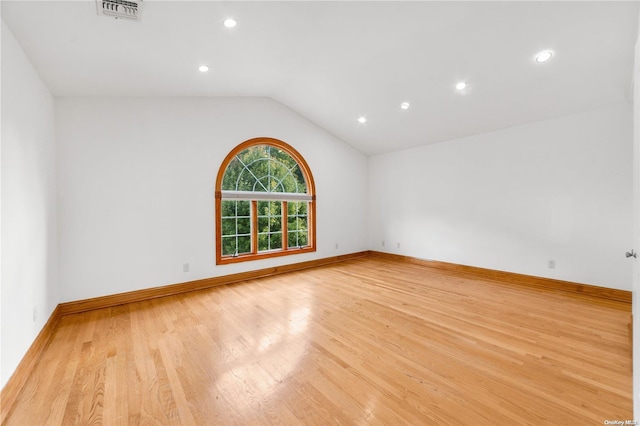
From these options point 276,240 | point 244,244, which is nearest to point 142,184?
point 244,244

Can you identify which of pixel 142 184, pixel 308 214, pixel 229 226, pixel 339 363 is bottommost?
pixel 339 363

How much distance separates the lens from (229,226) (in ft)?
14.0

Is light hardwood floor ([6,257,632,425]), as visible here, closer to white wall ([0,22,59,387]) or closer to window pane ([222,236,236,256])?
white wall ([0,22,59,387])

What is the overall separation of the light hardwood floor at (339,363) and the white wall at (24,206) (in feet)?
1.03

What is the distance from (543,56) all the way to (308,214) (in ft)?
12.8

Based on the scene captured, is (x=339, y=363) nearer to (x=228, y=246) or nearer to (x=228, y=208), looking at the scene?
(x=228, y=246)

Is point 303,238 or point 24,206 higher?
point 24,206

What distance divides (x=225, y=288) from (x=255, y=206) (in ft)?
4.51

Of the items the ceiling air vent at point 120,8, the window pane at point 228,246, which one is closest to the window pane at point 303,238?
the window pane at point 228,246

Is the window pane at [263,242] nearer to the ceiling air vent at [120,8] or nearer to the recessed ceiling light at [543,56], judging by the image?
the ceiling air vent at [120,8]

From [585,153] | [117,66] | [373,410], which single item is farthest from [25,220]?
[585,153]

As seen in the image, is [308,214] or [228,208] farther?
[308,214]

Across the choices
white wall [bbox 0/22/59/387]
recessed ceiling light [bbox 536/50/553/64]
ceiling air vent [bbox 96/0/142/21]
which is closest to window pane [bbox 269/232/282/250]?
white wall [bbox 0/22/59/387]

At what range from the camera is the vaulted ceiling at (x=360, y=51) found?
7.13ft
